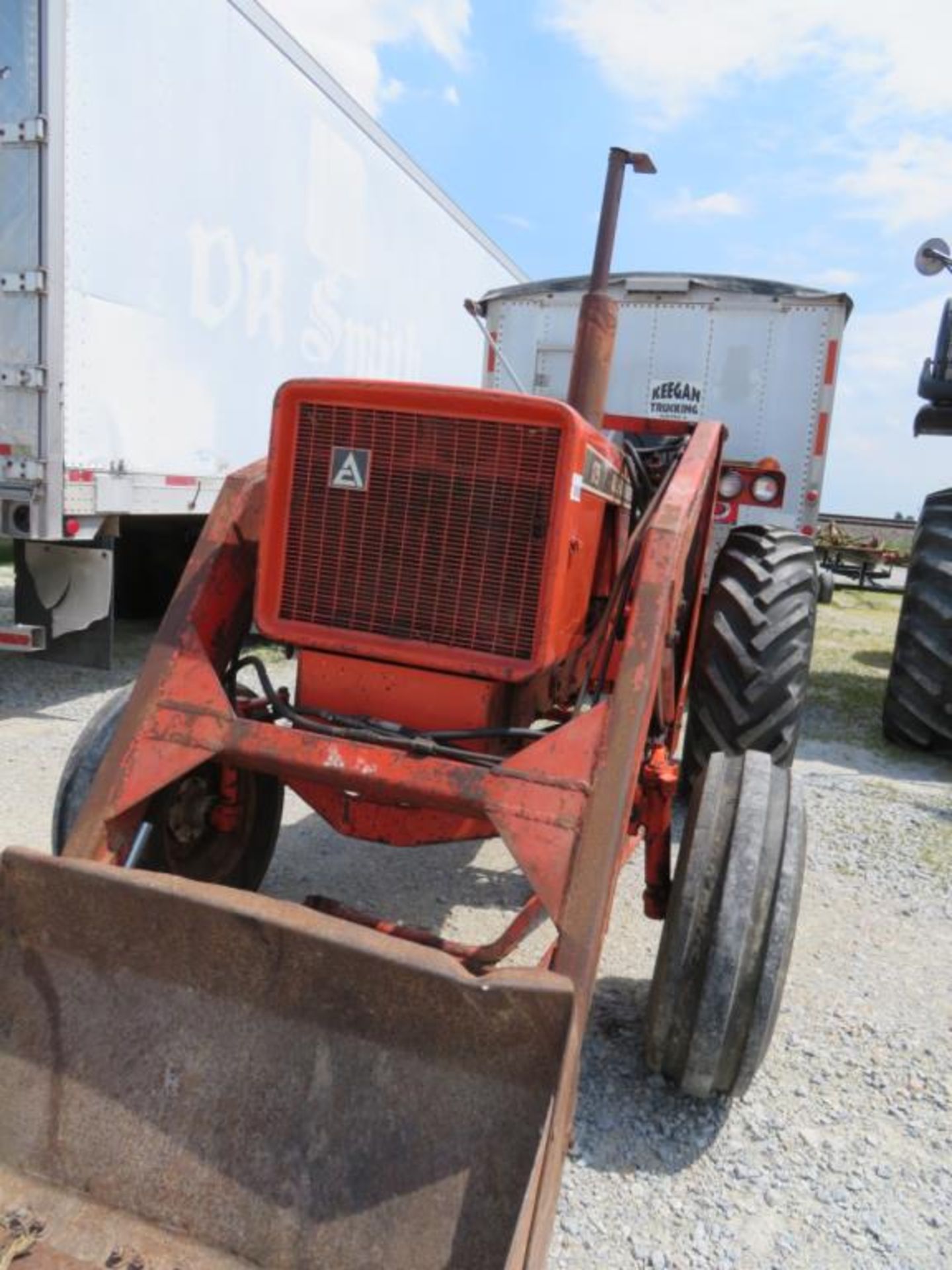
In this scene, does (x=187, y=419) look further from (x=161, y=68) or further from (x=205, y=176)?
(x=161, y=68)

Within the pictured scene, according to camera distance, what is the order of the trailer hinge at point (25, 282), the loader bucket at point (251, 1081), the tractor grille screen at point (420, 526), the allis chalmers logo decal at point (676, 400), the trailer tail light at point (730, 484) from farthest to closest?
the allis chalmers logo decal at point (676, 400) → the trailer tail light at point (730, 484) → the trailer hinge at point (25, 282) → the tractor grille screen at point (420, 526) → the loader bucket at point (251, 1081)

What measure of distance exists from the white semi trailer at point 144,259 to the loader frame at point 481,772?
2.85 m

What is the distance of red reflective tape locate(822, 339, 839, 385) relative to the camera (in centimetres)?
712

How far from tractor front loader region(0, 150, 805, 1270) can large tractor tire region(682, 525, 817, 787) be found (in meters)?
0.56

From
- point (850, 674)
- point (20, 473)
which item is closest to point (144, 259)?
point (20, 473)

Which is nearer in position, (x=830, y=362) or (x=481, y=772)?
(x=481, y=772)

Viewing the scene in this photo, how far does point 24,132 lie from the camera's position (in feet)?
16.6

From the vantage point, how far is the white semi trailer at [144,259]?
516 centimetres

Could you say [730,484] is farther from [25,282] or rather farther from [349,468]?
[25,282]

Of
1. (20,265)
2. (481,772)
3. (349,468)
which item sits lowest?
(481,772)

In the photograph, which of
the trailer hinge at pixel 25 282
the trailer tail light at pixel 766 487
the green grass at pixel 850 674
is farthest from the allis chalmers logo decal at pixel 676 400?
the trailer hinge at pixel 25 282

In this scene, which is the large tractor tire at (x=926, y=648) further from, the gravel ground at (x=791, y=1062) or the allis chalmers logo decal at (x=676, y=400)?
the allis chalmers logo decal at (x=676, y=400)

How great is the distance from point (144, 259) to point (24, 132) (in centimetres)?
89

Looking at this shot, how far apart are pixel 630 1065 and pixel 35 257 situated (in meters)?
4.81
